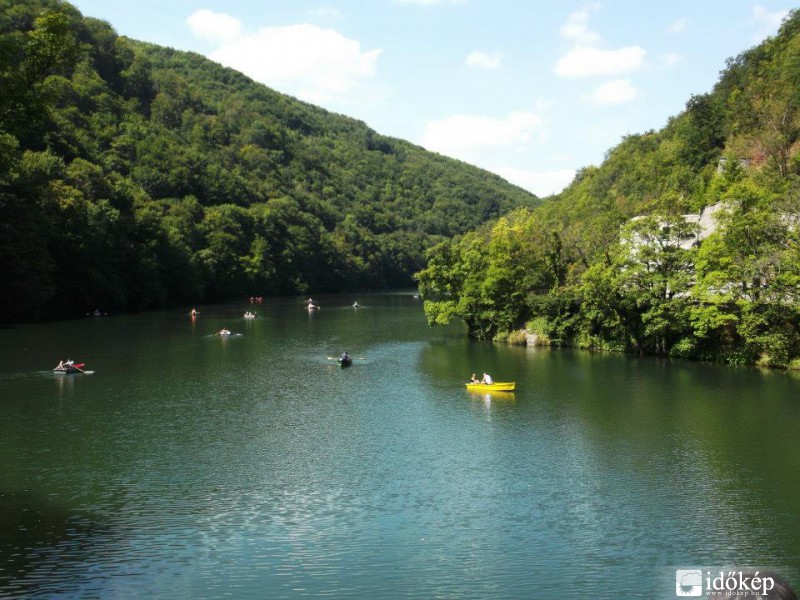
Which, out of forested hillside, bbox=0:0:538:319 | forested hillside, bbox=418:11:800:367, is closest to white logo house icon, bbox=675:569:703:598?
forested hillside, bbox=0:0:538:319

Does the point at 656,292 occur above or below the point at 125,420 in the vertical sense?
above

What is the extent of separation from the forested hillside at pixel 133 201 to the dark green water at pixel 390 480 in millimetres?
13103

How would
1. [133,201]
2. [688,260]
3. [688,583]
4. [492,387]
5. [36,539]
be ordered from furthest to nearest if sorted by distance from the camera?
1. [133,201]
2. [688,260]
3. [492,387]
4. [36,539]
5. [688,583]

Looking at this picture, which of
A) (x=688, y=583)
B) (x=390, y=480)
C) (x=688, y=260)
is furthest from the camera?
(x=688, y=260)

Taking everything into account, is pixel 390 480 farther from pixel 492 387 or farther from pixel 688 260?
pixel 688 260

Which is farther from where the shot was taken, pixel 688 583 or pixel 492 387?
pixel 492 387

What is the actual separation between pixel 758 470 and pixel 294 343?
1795 inches

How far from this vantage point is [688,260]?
52.5m

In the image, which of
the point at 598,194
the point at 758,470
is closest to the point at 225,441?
the point at 758,470

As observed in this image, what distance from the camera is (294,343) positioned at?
219 feet

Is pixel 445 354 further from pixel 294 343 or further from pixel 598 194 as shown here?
pixel 598 194

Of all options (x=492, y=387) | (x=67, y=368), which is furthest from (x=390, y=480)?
(x=67, y=368)

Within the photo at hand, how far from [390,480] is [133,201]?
9912 cm

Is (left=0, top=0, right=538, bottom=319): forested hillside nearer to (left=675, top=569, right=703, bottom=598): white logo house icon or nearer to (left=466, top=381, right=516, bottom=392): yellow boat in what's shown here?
(left=675, top=569, right=703, bottom=598): white logo house icon
